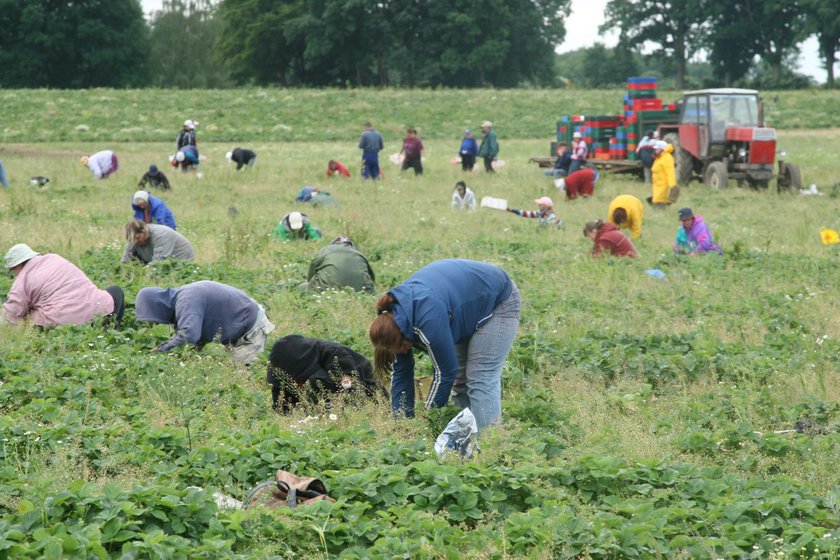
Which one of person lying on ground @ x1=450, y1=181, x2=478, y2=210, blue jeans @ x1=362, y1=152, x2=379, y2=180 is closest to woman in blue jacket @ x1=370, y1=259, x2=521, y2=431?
person lying on ground @ x1=450, y1=181, x2=478, y2=210

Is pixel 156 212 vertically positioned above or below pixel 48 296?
above

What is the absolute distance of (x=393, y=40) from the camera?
223 feet

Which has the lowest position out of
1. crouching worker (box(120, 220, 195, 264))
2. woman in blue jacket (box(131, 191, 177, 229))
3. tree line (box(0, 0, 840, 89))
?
crouching worker (box(120, 220, 195, 264))

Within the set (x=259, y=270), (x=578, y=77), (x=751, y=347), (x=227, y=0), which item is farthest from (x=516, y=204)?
(x=578, y=77)

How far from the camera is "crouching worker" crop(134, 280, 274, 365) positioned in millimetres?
8016

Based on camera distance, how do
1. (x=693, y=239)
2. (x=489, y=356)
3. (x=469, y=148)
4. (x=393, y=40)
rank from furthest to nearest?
(x=393, y=40)
(x=469, y=148)
(x=693, y=239)
(x=489, y=356)

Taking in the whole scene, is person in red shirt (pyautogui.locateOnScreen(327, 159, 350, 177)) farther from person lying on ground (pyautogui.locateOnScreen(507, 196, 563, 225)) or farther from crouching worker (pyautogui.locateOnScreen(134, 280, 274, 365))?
crouching worker (pyautogui.locateOnScreen(134, 280, 274, 365))

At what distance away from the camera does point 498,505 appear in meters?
5.06

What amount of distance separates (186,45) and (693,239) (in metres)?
72.4

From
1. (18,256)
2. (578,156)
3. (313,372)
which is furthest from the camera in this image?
(578,156)

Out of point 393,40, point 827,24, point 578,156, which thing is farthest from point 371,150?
point 827,24

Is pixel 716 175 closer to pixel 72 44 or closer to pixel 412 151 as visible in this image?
pixel 412 151

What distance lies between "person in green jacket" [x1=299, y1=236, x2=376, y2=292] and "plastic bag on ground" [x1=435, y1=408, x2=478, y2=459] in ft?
15.4

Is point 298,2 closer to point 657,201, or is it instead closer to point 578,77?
point 578,77
